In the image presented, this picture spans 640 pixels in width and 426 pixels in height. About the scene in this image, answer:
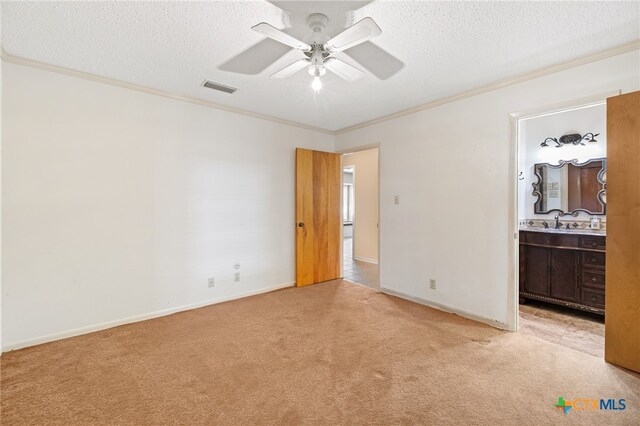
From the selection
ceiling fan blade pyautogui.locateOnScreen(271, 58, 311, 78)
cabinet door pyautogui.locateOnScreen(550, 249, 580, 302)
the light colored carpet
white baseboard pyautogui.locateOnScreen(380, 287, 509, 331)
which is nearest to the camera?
the light colored carpet

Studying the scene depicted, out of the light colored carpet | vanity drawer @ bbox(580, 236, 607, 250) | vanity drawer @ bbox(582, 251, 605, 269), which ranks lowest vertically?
the light colored carpet

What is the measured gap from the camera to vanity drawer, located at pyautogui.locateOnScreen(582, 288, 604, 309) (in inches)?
116

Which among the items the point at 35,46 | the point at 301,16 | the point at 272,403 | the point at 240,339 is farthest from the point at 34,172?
the point at 272,403

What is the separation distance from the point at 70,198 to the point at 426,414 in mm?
3377

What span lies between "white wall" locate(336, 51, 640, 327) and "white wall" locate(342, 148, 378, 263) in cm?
200

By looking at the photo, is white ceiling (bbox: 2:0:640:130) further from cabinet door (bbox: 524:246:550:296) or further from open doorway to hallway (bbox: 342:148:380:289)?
open doorway to hallway (bbox: 342:148:380:289)

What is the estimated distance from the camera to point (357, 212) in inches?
252

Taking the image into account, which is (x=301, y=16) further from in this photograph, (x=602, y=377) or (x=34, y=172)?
(x=602, y=377)

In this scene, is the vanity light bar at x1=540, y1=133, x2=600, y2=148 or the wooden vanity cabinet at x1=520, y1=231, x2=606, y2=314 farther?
the vanity light bar at x1=540, y1=133, x2=600, y2=148

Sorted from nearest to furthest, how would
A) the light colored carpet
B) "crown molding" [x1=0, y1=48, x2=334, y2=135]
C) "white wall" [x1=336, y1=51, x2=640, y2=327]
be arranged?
the light colored carpet < "crown molding" [x1=0, y1=48, x2=334, y2=135] < "white wall" [x1=336, y1=51, x2=640, y2=327]

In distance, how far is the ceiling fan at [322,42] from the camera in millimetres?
1589

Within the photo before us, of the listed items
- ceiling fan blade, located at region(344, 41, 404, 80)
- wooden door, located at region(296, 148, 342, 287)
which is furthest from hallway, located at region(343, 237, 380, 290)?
ceiling fan blade, located at region(344, 41, 404, 80)

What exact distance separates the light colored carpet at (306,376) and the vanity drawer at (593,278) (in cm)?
104

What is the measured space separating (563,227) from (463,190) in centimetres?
170
